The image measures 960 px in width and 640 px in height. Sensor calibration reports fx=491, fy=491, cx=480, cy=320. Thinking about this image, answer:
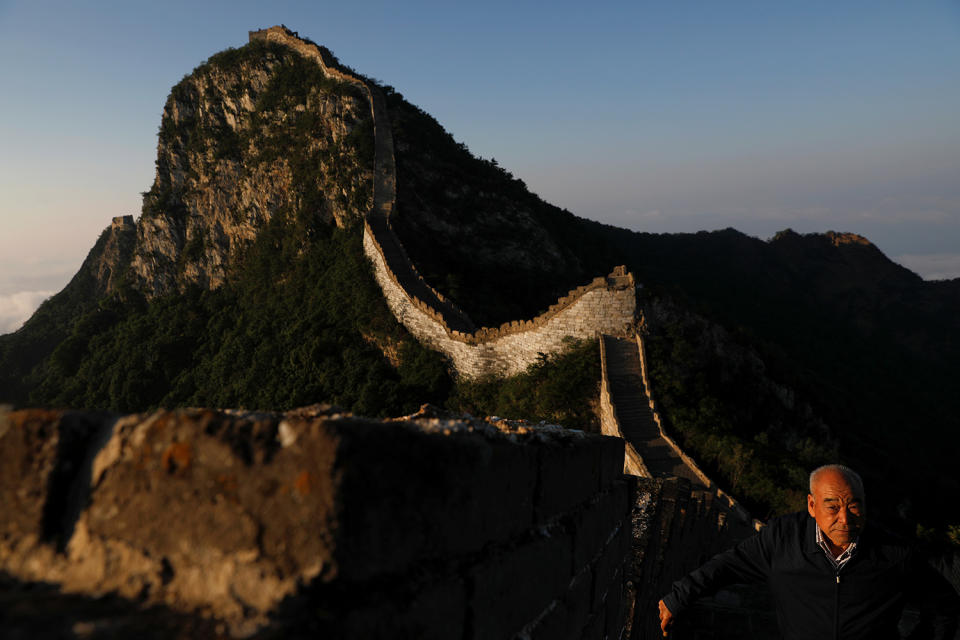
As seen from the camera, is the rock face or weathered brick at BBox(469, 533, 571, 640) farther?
the rock face

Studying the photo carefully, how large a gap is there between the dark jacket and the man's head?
0.36 feet

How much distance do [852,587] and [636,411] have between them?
538 inches

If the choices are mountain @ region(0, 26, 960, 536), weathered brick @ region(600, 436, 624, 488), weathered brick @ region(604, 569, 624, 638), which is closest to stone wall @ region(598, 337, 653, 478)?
mountain @ region(0, 26, 960, 536)

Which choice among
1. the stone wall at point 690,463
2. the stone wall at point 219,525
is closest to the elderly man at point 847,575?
the stone wall at point 219,525

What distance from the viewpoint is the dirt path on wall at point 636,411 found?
14.2 m

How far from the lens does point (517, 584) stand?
1710 mm

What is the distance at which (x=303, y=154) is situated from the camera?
1337 inches

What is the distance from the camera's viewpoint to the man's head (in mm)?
2662

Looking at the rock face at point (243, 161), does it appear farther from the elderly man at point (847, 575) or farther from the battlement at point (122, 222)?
the elderly man at point (847, 575)

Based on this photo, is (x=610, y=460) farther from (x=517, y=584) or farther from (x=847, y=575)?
(x=517, y=584)

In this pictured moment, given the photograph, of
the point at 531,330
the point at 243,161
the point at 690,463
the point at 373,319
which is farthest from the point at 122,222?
the point at 690,463

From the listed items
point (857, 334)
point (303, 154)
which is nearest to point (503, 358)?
point (303, 154)

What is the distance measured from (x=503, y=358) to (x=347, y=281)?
1168 centimetres

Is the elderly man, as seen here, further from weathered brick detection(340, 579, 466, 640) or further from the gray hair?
weathered brick detection(340, 579, 466, 640)
